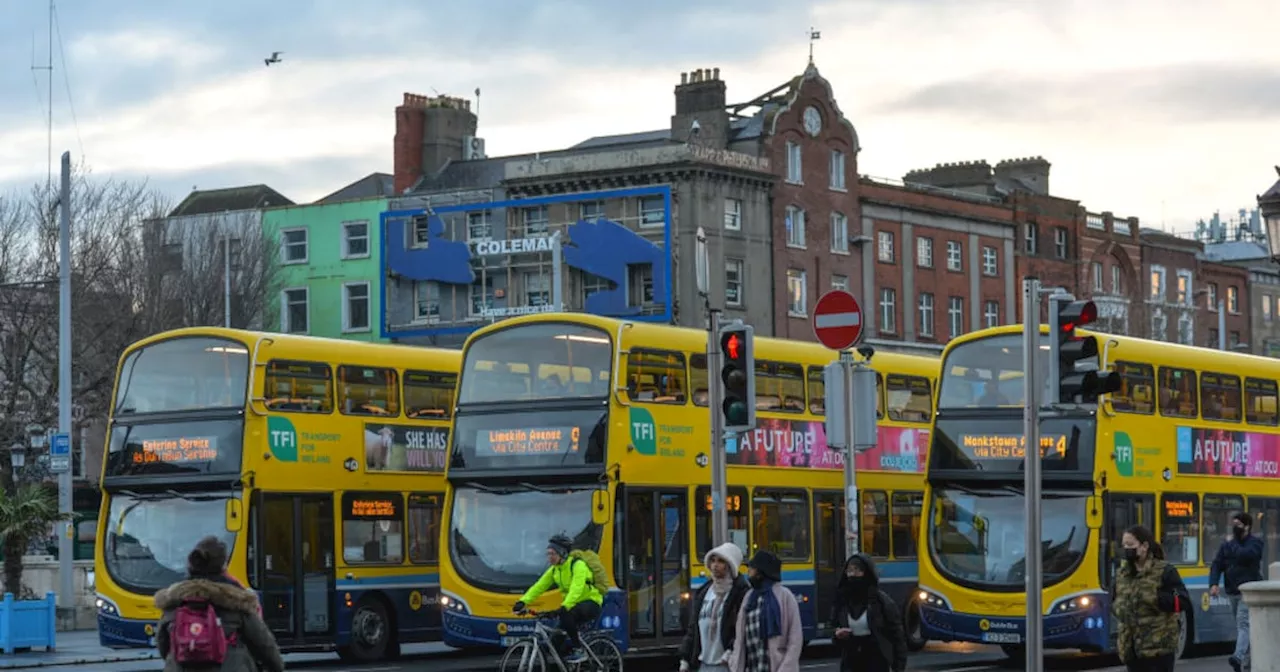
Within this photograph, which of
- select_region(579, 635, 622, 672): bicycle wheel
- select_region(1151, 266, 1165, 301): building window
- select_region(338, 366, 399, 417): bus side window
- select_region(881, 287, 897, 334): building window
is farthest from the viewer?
select_region(1151, 266, 1165, 301): building window

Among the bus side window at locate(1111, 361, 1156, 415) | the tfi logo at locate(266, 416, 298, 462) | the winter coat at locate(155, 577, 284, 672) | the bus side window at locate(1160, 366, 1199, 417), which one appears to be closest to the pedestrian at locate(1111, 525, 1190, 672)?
the winter coat at locate(155, 577, 284, 672)

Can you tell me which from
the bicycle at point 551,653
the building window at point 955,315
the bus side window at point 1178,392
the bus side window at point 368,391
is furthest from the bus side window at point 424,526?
the building window at point 955,315

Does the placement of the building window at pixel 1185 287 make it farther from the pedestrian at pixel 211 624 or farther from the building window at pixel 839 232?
the pedestrian at pixel 211 624

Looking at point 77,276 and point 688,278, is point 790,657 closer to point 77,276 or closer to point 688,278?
point 77,276

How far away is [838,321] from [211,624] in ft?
30.0

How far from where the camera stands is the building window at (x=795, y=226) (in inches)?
2857

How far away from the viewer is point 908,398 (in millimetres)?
30828

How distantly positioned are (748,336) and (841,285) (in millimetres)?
55959

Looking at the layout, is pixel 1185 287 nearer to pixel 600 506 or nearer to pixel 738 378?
pixel 600 506

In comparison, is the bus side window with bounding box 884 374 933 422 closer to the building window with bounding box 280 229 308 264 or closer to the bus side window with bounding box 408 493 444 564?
the bus side window with bounding box 408 493 444 564

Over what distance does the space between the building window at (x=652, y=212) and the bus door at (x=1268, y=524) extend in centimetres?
4025

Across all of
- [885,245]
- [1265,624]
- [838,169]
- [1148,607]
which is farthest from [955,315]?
[1265,624]

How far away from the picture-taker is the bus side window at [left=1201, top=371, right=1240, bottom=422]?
28453mm

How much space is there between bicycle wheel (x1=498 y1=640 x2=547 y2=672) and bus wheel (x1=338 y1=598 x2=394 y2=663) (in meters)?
6.56
